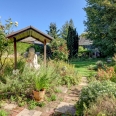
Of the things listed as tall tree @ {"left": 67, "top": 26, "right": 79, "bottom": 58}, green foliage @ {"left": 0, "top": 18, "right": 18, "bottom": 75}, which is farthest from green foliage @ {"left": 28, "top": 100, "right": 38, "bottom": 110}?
tall tree @ {"left": 67, "top": 26, "right": 79, "bottom": 58}

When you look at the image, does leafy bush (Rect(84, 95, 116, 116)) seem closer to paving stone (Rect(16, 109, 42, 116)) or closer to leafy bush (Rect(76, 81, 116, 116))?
leafy bush (Rect(76, 81, 116, 116))

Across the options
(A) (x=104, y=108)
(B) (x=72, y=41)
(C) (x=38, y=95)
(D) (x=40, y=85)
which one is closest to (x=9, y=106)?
(C) (x=38, y=95)

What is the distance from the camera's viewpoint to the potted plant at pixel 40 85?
14.0ft

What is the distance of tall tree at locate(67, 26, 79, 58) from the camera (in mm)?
20250

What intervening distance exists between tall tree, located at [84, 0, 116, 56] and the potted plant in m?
13.5

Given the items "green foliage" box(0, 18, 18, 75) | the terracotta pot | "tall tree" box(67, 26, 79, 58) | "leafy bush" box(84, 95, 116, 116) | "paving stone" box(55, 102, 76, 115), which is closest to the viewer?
"leafy bush" box(84, 95, 116, 116)

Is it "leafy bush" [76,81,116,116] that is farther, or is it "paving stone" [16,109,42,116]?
"paving stone" [16,109,42,116]

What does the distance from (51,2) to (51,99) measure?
33.6 ft

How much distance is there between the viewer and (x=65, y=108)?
3889mm

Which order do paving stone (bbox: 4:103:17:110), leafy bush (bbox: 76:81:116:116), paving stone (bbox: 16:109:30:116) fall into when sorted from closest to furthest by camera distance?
leafy bush (bbox: 76:81:116:116) → paving stone (bbox: 16:109:30:116) → paving stone (bbox: 4:103:17:110)

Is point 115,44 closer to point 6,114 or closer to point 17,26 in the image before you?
point 17,26

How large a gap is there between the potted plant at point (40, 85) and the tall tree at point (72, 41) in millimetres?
16026

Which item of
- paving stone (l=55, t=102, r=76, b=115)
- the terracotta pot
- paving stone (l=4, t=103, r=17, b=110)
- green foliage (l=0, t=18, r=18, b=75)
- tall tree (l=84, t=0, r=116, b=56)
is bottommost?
paving stone (l=55, t=102, r=76, b=115)

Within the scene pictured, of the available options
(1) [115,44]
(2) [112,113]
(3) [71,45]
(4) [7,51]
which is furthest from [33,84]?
(3) [71,45]
